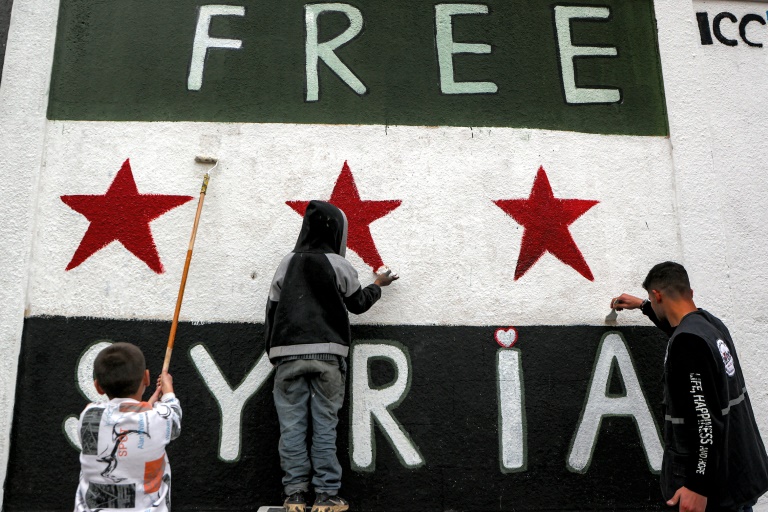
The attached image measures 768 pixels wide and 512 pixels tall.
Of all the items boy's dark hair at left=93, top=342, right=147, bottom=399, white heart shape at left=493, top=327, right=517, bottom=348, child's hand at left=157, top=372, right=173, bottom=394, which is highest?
white heart shape at left=493, top=327, right=517, bottom=348

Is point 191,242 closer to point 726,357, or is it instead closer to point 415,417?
point 415,417

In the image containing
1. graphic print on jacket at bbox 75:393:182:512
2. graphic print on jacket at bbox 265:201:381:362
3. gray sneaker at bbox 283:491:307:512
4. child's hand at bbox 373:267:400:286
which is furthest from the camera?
child's hand at bbox 373:267:400:286

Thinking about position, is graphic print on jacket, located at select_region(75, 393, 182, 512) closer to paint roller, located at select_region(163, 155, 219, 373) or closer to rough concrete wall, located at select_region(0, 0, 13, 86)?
paint roller, located at select_region(163, 155, 219, 373)

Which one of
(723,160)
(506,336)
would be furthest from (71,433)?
(723,160)

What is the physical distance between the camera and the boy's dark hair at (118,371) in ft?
9.71

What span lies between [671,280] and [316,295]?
1940 mm

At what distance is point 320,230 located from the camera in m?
4.12

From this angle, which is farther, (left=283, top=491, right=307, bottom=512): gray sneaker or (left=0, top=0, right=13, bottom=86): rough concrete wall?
(left=0, top=0, right=13, bottom=86): rough concrete wall

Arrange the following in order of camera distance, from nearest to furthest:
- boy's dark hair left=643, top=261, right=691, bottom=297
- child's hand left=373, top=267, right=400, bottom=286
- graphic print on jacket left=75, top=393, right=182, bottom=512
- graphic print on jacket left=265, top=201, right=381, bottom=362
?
1. graphic print on jacket left=75, top=393, right=182, bottom=512
2. boy's dark hair left=643, top=261, right=691, bottom=297
3. graphic print on jacket left=265, top=201, right=381, bottom=362
4. child's hand left=373, top=267, right=400, bottom=286

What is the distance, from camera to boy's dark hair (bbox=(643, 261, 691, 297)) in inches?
135

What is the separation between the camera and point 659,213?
4.84 meters

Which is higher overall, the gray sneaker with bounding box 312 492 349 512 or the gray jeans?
the gray jeans

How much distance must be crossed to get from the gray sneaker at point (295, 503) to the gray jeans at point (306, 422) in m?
0.03

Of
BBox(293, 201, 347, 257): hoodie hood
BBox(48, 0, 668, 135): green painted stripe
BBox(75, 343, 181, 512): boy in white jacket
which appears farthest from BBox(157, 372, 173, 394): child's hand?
BBox(48, 0, 668, 135): green painted stripe
